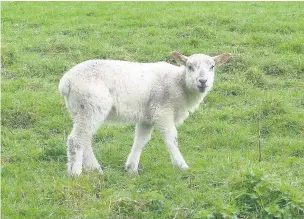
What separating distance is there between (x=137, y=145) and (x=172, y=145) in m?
0.61

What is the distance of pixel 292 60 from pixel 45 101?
6082 millimetres

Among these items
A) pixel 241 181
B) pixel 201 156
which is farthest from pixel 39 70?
pixel 241 181

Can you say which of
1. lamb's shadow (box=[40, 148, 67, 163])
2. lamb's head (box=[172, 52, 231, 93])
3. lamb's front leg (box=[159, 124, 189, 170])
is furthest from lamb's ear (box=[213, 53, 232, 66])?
lamb's shadow (box=[40, 148, 67, 163])

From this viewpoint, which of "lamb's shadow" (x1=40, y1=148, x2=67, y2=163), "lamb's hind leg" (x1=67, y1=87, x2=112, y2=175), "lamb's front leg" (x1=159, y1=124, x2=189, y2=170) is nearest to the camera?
"lamb's hind leg" (x1=67, y1=87, x2=112, y2=175)

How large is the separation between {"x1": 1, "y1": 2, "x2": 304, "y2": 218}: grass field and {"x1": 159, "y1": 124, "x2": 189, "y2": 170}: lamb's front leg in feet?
0.78

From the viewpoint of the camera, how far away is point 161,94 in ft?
30.9

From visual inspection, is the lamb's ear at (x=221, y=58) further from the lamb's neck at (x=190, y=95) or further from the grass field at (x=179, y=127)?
the grass field at (x=179, y=127)

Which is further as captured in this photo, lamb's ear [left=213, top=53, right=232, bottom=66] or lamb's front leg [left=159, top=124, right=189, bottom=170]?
lamb's ear [left=213, top=53, right=232, bottom=66]

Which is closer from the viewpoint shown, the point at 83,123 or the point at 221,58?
the point at 83,123

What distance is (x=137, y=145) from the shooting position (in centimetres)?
952

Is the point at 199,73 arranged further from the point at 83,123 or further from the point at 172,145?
the point at 83,123

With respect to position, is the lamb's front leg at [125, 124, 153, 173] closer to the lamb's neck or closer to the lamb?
the lamb

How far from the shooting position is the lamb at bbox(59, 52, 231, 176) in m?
8.68

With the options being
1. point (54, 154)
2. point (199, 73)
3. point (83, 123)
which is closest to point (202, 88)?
point (199, 73)
